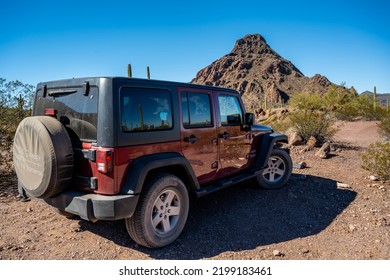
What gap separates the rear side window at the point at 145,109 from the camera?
3.00m

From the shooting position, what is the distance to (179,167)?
358cm

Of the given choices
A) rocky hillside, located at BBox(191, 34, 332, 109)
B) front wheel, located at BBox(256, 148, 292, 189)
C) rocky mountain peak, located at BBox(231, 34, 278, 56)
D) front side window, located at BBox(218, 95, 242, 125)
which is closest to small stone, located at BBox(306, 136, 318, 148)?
front wheel, located at BBox(256, 148, 292, 189)

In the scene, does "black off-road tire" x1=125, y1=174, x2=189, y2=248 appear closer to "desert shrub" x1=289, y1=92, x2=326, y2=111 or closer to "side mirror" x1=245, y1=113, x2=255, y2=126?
"side mirror" x1=245, y1=113, x2=255, y2=126

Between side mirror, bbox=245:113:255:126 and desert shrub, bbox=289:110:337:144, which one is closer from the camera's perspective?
side mirror, bbox=245:113:255:126

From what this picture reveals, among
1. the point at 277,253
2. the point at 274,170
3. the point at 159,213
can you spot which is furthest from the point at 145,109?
the point at 274,170

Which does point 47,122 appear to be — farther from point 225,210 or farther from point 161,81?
point 225,210

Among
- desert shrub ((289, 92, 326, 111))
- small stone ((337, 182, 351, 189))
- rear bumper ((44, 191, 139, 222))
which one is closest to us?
rear bumper ((44, 191, 139, 222))

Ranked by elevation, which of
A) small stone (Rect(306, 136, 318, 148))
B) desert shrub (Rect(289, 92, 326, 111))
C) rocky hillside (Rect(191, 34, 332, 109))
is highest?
rocky hillside (Rect(191, 34, 332, 109))

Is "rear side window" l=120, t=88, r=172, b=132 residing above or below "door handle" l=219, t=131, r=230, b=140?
above

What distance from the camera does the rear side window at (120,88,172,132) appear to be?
9.85 ft

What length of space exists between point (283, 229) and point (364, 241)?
1.00 m

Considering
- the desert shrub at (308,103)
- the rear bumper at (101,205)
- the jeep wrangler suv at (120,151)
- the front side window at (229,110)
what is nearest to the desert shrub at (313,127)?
the desert shrub at (308,103)

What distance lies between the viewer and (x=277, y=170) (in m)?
5.55

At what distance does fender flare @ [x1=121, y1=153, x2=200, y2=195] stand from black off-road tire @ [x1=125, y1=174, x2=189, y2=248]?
172 mm
